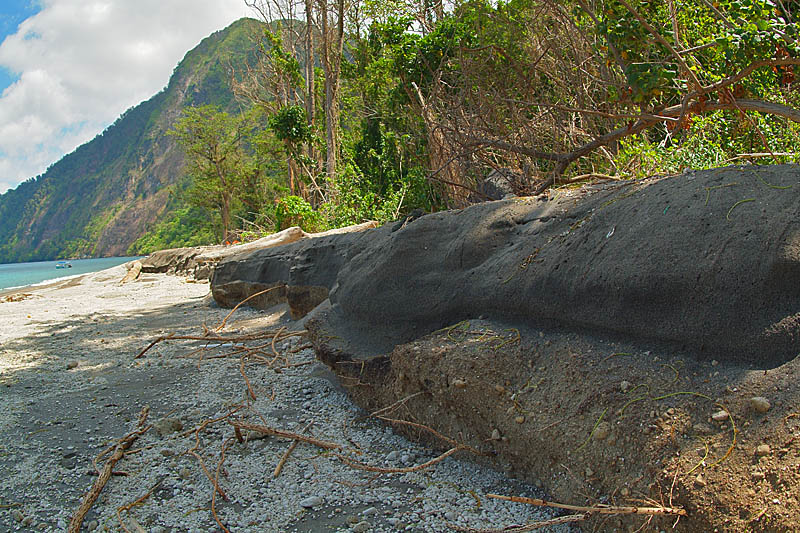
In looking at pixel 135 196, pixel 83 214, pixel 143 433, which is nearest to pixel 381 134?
pixel 143 433

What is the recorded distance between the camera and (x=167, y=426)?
3.00 meters

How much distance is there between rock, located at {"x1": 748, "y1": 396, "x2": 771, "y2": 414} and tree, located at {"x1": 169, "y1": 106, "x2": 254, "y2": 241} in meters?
32.3

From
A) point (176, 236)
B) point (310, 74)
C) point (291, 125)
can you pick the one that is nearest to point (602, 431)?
point (291, 125)

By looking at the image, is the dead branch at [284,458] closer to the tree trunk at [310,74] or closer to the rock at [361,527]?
the rock at [361,527]

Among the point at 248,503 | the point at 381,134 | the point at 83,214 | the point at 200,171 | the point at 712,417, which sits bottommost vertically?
the point at 248,503

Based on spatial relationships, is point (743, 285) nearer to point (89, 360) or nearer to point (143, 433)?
point (143, 433)

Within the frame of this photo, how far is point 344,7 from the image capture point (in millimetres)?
16453

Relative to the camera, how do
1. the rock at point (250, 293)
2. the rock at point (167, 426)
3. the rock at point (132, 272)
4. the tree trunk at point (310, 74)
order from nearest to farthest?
the rock at point (167, 426)
the rock at point (250, 293)
the rock at point (132, 272)
the tree trunk at point (310, 74)

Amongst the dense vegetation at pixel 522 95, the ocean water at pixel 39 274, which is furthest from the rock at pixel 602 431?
the ocean water at pixel 39 274

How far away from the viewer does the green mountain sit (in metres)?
97.4

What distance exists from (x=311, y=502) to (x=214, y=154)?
114ft

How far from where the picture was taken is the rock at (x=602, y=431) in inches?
72.7

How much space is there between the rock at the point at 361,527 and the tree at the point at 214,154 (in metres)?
31.5

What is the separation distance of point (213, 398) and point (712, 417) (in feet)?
9.96
